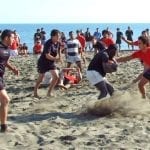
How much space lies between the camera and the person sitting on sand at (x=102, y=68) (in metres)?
10.2

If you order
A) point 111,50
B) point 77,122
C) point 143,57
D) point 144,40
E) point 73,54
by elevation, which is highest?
point 144,40

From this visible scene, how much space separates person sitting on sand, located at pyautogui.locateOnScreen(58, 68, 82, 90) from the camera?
14.1m

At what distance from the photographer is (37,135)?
855 centimetres

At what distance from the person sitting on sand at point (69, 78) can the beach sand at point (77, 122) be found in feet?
1.34

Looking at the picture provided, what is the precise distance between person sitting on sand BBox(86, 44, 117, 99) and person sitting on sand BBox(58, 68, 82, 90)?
127 inches

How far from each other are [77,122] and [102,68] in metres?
1.53

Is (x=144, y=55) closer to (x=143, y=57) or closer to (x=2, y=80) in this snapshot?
(x=143, y=57)

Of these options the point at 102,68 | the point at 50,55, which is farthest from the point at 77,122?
the point at 50,55

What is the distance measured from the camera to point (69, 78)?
1463 cm

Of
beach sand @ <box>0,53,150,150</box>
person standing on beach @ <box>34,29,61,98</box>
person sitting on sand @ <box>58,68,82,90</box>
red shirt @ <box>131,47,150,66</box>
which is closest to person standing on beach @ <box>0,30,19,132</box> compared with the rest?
beach sand @ <box>0,53,150,150</box>

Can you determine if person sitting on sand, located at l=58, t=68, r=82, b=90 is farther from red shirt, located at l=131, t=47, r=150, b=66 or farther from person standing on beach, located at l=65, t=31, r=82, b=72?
red shirt, located at l=131, t=47, r=150, b=66

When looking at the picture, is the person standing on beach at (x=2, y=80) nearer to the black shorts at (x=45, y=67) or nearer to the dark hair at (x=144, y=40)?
the dark hair at (x=144, y=40)

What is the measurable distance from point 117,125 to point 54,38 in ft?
11.3

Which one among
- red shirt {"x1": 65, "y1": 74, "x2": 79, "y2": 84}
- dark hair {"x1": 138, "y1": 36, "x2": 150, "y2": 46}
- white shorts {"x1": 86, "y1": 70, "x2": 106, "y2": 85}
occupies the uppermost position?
dark hair {"x1": 138, "y1": 36, "x2": 150, "y2": 46}
